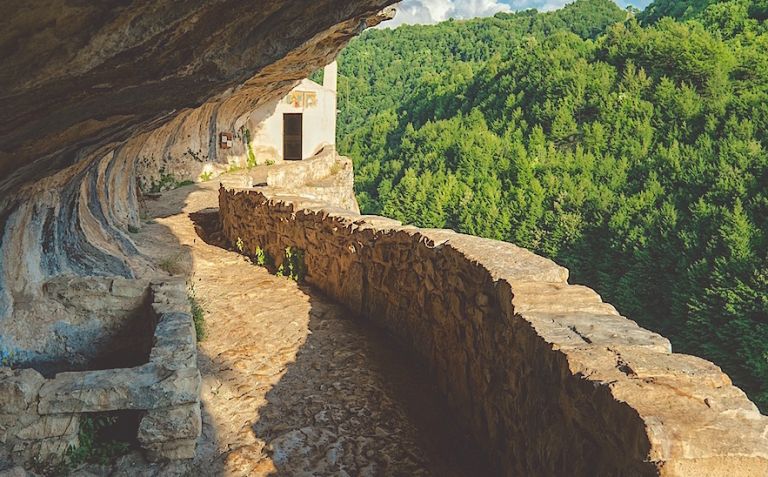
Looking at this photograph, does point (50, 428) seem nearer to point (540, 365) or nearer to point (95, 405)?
point (95, 405)

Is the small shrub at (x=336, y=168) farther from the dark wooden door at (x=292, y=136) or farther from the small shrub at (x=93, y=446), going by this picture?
the small shrub at (x=93, y=446)

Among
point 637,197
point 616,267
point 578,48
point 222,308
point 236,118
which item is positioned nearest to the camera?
point 222,308

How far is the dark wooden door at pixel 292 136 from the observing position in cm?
2106

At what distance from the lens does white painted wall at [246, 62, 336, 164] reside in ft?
63.6

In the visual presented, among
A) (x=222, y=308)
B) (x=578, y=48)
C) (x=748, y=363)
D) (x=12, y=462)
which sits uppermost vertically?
(x=578, y=48)

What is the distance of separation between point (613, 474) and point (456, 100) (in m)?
35.6

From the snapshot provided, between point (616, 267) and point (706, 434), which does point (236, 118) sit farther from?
point (706, 434)

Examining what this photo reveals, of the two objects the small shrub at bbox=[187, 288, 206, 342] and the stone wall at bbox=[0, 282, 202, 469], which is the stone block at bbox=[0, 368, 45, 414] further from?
the small shrub at bbox=[187, 288, 206, 342]

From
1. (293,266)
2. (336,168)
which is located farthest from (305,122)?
(293,266)

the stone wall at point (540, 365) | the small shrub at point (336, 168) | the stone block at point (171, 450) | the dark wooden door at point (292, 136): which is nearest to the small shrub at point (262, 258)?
the stone wall at point (540, 365)

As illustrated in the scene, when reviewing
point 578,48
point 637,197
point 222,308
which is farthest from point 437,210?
point 222,308

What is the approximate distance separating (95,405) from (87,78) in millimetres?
1529

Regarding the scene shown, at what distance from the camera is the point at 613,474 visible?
1.92 meters

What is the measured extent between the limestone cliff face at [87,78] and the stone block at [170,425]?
1.40 m
